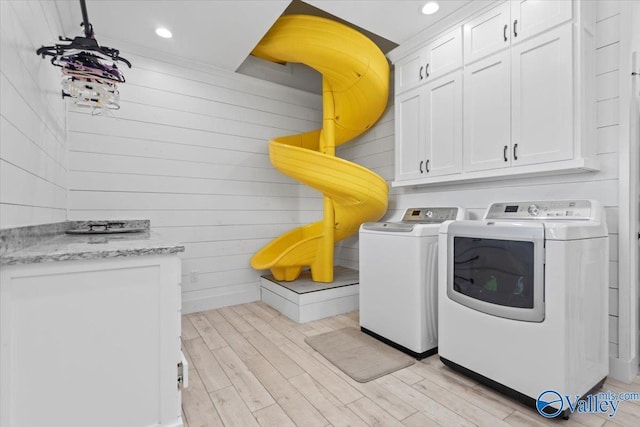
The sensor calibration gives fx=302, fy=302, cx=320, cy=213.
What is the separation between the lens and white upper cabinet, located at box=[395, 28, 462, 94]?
2418 millimetres

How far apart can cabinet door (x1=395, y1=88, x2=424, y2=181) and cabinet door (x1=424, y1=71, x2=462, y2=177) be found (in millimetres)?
74

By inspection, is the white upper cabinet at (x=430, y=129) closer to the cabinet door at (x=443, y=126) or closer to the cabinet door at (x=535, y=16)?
the cabinet door at (x=443, y=126)

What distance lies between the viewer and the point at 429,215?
2.65m

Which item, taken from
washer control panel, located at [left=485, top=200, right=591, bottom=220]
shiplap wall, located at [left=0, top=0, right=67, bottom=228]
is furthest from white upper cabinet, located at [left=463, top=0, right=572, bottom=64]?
shiplap wall, located at [left=0, top=0, right=67, bottom=228]

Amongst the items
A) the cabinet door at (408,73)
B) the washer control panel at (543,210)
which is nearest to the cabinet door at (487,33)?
the cabinet door at (408,73)

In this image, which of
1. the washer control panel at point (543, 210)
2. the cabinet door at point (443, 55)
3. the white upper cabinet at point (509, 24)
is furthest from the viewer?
the cabinet door at point (443, 55)

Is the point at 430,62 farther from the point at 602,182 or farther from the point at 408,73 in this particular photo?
the point at 602,182

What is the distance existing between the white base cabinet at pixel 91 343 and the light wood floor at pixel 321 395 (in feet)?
1.42

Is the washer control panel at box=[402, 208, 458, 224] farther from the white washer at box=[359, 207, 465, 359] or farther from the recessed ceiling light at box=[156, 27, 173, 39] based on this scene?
the recessed ceiling light at box=[156, 27, 173, 39]

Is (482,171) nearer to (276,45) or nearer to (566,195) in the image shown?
(566,195)

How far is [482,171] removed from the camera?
2.24 m

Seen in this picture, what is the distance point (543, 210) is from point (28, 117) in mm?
2857

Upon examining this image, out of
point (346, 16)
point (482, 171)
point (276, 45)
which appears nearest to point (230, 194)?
point (276, 45)

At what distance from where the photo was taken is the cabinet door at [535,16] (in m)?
1.81
